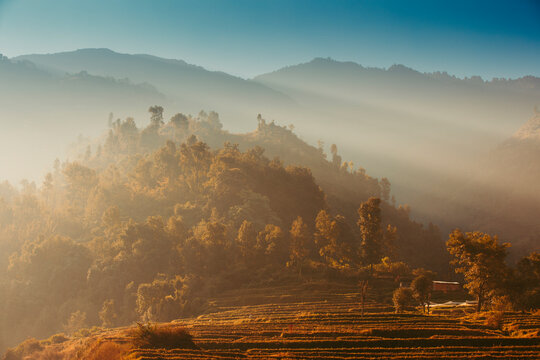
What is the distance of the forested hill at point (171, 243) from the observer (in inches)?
3760

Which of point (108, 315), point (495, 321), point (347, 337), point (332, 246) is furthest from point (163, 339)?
point (332, 246)

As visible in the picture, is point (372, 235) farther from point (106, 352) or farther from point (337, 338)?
point (106, 352)

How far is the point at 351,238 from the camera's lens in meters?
123

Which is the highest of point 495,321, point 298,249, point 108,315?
point 495,321

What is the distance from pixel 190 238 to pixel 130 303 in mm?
24054

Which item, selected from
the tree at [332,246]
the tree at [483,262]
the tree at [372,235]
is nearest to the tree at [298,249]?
the tree at [332,246]

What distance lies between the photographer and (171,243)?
109875 millimetres

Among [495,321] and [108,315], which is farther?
[108,315]

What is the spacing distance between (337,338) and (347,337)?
1.50 metres

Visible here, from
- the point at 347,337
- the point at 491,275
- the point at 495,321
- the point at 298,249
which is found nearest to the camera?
the point at 347,337

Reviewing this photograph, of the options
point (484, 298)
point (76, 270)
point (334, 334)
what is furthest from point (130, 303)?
point (484, 298)

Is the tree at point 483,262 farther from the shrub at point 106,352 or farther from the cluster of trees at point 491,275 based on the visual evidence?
the shrub at point 106,352

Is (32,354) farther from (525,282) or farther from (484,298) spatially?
(525,282)

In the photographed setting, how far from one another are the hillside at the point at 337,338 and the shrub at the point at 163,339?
1.51 feet
